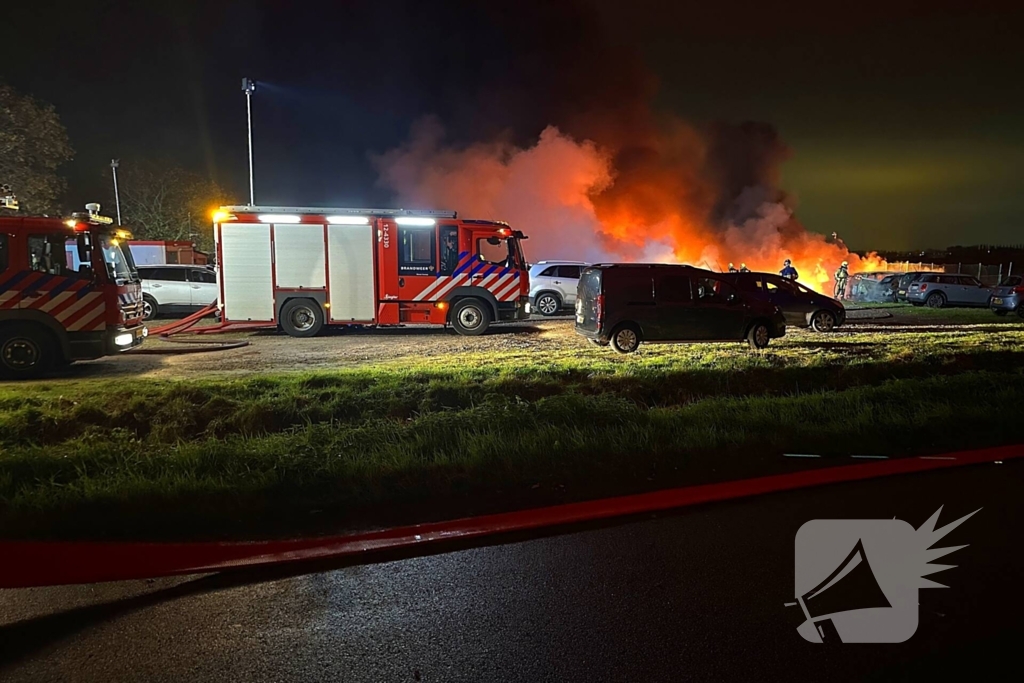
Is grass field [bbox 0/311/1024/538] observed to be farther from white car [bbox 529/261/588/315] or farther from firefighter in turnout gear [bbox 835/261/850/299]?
firefighter in turnout gear [bbox 835/261/850/299]

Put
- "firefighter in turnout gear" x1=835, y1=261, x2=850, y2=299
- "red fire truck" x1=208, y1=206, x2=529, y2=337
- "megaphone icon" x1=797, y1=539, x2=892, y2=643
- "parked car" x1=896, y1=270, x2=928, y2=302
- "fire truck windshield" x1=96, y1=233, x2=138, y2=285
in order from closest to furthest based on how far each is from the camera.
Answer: "megaphone icon" x1=797, y1=539, x2=892, y2=643 < "fire truck windshield" x1=96, y1=233, x2=138, y2=285 < "red fire truck" x1=208, y1=206, x2=529, y2=337 < "parked car" x1=896, y1=270, x2=928, y2=302 < "firefighter in turnout gear" x1=835, y1=261, x2=850, y2=299

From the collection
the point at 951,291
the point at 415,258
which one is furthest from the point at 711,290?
the point at 951,291

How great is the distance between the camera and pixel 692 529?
14.4 ft

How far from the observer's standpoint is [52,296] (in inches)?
382

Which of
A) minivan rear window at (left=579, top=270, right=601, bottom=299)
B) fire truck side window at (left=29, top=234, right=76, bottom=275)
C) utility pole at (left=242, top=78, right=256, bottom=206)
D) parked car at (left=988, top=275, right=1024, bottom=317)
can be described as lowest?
parked car at (left=988, top=275, right=1024, bottom=317)

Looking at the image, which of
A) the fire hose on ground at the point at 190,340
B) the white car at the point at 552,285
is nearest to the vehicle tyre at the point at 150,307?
the fire hose on ground at the point at 190,340

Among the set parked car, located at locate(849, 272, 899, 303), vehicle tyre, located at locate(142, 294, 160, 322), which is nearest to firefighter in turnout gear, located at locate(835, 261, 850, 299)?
parked car, located at locate(849, 272, 899, 303)

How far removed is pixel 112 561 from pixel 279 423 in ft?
10.9

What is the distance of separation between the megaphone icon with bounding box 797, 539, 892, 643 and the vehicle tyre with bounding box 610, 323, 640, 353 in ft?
26.0

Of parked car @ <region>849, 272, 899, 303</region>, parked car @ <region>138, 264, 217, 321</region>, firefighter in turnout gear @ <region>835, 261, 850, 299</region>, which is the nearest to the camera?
parked car @ <region>138, 264, 217, 321</region>

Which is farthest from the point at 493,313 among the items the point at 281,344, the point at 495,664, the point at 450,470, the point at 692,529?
the point at 495,664

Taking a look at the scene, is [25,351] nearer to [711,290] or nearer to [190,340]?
[190,340]

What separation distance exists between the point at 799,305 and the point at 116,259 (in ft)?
44.4

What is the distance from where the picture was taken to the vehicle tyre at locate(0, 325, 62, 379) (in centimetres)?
972
